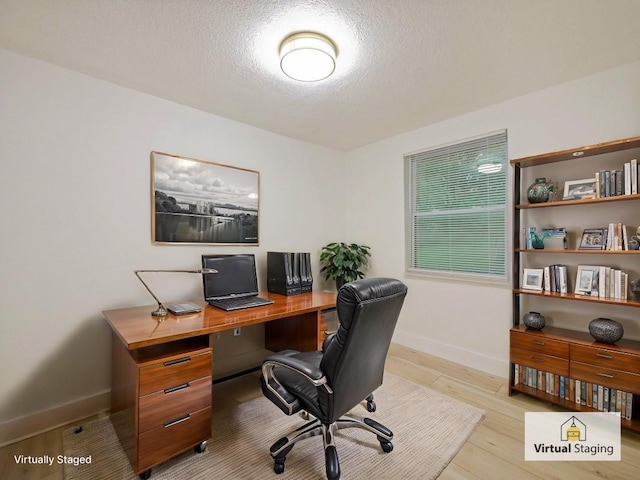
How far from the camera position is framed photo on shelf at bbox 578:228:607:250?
2113 mm

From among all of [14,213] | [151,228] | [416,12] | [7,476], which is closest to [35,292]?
[14,213]

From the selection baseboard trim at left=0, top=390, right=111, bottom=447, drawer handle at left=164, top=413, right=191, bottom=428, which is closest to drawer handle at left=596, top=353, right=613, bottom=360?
drawer handle at left=164, top=413, right=191, bottom=428

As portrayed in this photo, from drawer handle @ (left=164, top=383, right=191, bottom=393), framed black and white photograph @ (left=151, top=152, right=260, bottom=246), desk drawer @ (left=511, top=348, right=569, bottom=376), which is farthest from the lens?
framed black and white photograph @ (left=151, top=152, right=260, bottom=246)

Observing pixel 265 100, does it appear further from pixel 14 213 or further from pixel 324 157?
pixel 14 213

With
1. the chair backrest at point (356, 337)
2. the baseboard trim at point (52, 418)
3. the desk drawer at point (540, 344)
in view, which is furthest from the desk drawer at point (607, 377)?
the baseboard trim at point (52, 418)

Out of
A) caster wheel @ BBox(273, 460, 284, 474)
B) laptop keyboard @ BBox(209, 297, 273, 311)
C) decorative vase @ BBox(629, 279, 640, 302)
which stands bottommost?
caster wheel @ BBox(273, 460, 284, 474)

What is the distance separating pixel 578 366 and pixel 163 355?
271 cm

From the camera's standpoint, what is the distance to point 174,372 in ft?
5.34

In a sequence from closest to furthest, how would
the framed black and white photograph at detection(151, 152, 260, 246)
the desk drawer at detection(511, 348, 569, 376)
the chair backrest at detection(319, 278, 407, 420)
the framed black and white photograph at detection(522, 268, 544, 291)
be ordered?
the chair backrest at detection(319, 278, 407, 420)
the desk drawer at detection(511, 348, 569, 376)
the framed black and white photograph at detection(522, 268, 544, 291)
the framed black and white photograph at detection(151, 152, 260, 246)

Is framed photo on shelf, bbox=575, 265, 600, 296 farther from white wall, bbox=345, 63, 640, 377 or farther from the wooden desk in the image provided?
the wooden desk

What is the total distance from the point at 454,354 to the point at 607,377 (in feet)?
4.05

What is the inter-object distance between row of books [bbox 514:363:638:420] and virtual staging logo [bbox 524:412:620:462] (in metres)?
0.06

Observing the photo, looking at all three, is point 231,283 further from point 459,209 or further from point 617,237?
point 617,237

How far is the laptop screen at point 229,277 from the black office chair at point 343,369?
0.98 metres
